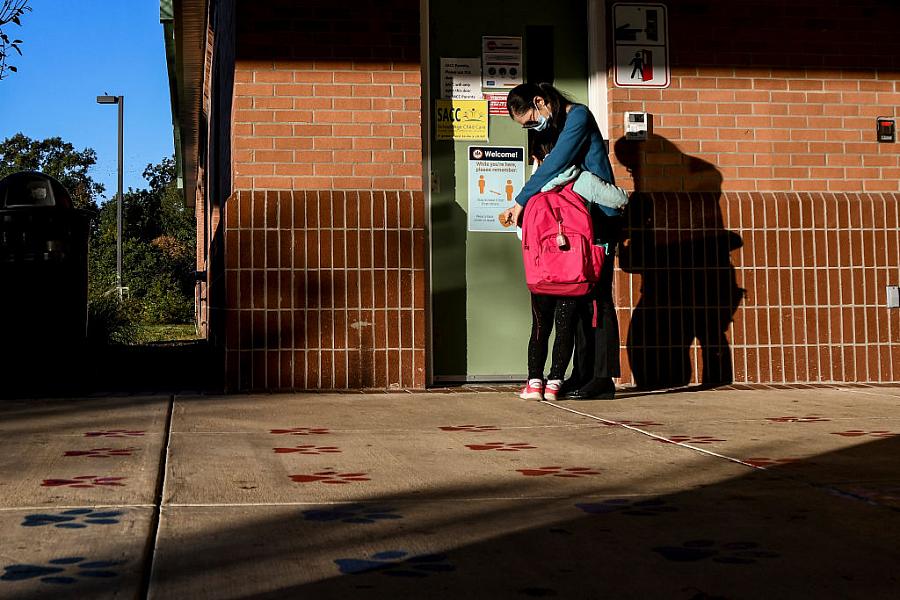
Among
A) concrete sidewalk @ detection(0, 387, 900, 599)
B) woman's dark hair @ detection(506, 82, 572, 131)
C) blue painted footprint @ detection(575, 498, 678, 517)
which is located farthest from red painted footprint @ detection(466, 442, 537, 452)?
woman's dark hair @ detection(506, 82, 572, 131)

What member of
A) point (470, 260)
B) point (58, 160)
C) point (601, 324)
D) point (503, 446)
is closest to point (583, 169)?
point (601, 324)

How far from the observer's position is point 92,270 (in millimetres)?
25375

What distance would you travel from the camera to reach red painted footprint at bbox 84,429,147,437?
4.58 m

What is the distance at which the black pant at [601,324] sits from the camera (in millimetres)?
6074

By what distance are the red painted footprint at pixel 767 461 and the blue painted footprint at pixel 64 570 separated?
225 cm

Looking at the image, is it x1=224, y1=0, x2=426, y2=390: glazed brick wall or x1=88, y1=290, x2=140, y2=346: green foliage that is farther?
x1=88, y1=290, x2=140, y2=346: green foliage

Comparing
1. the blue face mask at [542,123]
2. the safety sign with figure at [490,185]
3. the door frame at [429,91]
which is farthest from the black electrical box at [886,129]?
the blue face mask at [542,123]

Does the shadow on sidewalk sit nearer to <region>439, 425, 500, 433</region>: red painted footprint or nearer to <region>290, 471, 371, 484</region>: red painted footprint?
<region>290, 471, 371, 484</region>: red painted footprint

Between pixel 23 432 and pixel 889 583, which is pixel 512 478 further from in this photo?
pixel 23 432

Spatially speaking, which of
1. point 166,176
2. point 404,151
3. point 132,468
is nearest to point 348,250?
point 404,151

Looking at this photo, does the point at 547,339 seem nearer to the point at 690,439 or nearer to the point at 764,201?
the point at 690,439

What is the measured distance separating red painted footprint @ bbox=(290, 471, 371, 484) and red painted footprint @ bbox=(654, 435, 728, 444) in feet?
4.48

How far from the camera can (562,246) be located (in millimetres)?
5820

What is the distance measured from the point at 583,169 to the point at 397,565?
3.89 metres
